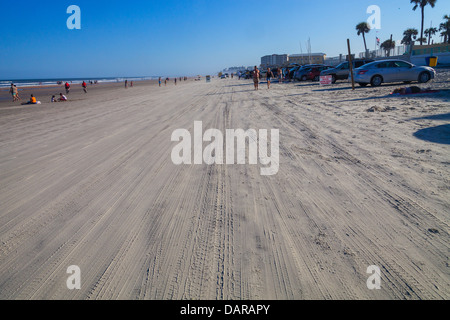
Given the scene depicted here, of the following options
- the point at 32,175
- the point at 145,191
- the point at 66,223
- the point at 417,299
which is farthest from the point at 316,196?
the point at 32,175

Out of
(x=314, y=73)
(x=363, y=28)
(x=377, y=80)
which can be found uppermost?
(x=363, y=28)

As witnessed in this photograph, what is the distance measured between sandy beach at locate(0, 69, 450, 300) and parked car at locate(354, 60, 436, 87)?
1204 cm

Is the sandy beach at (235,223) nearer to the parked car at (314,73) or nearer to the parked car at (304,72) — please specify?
the parked car at (314,73)

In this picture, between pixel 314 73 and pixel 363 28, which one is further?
pixel 363 28

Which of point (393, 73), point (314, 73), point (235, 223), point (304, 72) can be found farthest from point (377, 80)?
point (235, 223)

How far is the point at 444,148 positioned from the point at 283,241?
4.29m

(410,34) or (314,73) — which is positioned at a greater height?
(410,34)

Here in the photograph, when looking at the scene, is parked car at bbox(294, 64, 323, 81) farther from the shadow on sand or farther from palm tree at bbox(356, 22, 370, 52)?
palm tree at bbox(356, 22, 370, 52)

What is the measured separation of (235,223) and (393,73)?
17690mm

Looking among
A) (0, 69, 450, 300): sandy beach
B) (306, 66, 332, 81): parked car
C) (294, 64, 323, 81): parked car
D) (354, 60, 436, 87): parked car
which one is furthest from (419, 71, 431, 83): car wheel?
(294, 64, 323, 81): parked car

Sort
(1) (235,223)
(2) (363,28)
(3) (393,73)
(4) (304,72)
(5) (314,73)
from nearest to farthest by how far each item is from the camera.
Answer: (1) (235,223) < (3) (393,73) < (5) (314,73) < (4) (304,72) < (2) (363,28)

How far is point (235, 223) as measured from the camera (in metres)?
2.97

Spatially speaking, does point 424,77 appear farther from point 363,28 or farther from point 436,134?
point 363,28

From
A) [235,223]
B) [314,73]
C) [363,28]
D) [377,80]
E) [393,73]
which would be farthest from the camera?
[363,28]
